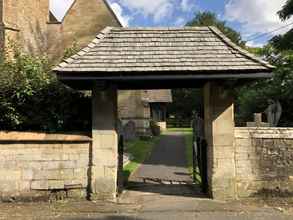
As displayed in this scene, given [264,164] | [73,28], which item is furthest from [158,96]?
[264,164]

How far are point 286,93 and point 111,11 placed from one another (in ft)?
58.7

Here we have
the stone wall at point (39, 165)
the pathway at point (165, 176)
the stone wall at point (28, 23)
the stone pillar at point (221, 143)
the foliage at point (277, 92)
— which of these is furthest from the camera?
the stone wall at point (28, 23)

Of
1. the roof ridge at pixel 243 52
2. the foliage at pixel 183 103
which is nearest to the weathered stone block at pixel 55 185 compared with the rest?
the roof ridge at pixel 243 52

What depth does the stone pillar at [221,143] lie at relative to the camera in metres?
10.1

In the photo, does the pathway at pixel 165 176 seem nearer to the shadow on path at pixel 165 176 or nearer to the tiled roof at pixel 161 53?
the shadow on path at pixel 165 176

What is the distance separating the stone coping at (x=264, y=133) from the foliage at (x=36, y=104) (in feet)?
11.5

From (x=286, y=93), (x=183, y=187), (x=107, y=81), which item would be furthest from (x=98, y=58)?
(x=286, y=93)

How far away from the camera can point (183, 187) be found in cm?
1212

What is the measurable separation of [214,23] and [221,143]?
199 ft

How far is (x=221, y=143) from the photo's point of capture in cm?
1018

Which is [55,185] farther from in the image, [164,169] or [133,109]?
[133,109]

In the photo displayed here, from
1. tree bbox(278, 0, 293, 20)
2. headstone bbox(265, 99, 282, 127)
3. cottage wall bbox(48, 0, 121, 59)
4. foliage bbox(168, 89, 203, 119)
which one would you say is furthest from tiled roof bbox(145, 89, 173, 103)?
headstone bbox(265, 99, 282, 127)

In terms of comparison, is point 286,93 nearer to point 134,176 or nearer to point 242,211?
point 134,176

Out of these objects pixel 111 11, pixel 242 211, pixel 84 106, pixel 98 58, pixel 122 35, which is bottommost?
pixel 242 211
